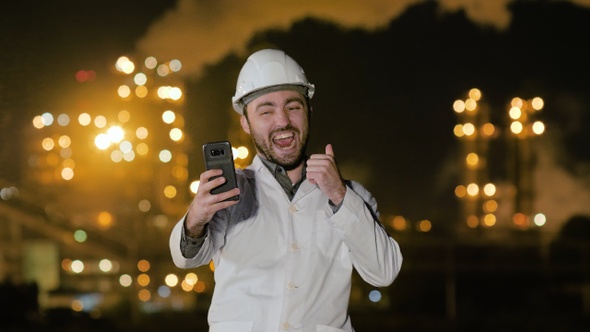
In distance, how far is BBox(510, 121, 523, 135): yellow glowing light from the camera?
26.5 metres

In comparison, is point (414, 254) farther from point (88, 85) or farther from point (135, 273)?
point (88, 85)

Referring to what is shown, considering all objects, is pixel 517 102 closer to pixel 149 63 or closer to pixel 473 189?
pixel 473 189

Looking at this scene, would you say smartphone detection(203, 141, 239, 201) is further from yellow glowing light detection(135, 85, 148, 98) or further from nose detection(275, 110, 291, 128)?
yellow glowing light detection(135, 85, 148, 98)

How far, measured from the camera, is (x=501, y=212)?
30500mm

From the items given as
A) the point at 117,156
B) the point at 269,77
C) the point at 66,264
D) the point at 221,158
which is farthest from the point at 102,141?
the point at 221,158

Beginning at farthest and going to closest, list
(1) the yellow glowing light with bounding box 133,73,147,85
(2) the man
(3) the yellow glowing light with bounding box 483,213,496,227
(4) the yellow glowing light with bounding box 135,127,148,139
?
(3) the yellow glowing light with bounding box 483,213,496,227 → (4) the yellow glowing light with bounding box 135,127,148,139 → (1) the yellow glowing light with bounding box 133,73,147,85 → (2) the man

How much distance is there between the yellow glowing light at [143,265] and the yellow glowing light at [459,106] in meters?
7.95

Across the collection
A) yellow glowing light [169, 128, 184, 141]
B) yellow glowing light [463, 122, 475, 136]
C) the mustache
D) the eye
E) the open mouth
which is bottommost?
Answer: the open mouth

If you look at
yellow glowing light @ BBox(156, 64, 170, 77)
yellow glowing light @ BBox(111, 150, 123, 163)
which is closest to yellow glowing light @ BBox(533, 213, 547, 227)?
yellow glowing light @ BBox(111, 150, 123, 163)

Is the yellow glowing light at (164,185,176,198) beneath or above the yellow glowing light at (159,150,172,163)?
beneath

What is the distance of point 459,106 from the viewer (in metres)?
23.9

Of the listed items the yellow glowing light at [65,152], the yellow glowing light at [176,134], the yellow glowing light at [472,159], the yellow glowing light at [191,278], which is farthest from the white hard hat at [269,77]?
the yellow glowing light at [65,152]

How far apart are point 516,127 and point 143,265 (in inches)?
410

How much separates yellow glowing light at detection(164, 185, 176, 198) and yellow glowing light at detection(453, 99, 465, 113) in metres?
9.04
